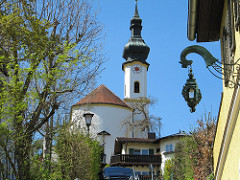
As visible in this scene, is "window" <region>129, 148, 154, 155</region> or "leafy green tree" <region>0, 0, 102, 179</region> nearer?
"leafy green tree" <region>0, 0, 102, 179</region>

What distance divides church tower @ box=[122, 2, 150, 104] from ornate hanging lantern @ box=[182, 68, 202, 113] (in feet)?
207

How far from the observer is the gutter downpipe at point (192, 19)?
704 centimetres

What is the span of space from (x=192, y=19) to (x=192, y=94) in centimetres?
151

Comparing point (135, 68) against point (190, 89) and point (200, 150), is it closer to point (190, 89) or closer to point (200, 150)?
point (200, 150)

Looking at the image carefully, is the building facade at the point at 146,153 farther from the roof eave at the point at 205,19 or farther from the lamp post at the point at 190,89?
the lamp post at the point at 190,89

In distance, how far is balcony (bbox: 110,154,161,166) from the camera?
45.4m

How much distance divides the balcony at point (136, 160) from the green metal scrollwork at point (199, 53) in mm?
39098

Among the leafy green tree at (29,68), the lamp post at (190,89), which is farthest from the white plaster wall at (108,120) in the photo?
the lamp post at (190,89)

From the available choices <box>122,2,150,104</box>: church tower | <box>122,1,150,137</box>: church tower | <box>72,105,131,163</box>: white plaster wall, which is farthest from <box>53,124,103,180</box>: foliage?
<box>122,2,150,104</box>: church tower

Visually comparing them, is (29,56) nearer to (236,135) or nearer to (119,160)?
(236,135)

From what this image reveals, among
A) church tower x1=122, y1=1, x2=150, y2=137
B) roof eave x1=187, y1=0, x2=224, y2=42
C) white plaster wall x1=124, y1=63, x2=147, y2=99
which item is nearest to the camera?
roof eave x1=187, y1=0, x2=224, y2=42

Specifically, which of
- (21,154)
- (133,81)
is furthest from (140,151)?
(21,154)

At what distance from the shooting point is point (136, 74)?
7362 centimetres

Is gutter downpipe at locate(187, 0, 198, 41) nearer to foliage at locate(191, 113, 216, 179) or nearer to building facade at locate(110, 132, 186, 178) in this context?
foliage at locate(191, 113, 216, 179)
